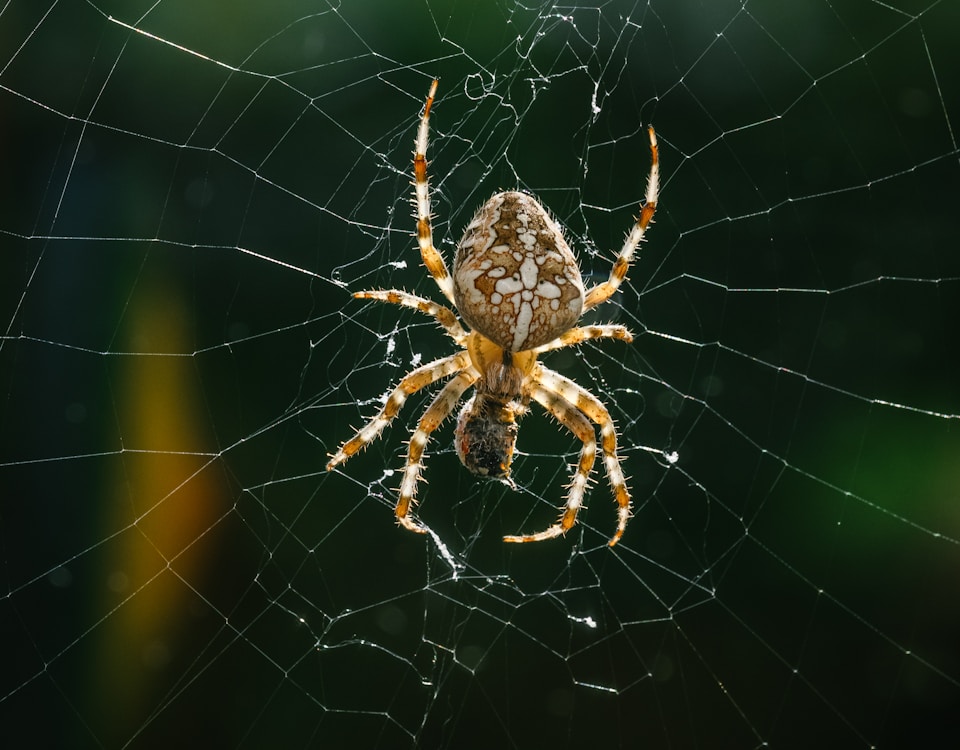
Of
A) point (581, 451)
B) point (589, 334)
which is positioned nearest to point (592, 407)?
point (581, 451)

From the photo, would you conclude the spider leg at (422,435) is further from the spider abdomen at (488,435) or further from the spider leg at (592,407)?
the spider leg at (592,407)

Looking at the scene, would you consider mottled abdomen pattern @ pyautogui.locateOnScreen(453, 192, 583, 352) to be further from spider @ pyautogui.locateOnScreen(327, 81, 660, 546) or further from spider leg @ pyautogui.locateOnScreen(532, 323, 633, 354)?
spider leg @ pyautogui.locateOnScreen(532, 323, 633, 354)

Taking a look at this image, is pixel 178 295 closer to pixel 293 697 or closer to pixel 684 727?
pixel 293 697

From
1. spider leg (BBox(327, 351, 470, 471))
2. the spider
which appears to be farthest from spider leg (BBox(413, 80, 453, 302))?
spider leg (BBox(327, 351, 470, 471))

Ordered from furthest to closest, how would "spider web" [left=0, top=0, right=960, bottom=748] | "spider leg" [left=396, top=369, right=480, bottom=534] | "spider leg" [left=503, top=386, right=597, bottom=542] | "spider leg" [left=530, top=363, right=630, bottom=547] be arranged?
1. "spider web" [left=0, top=0, right=960, bottom=748]
2. "spider leg" [left=530, top=363, right=630, bottom=547]
3. "spider leg" [left=503, top=386, right=597, bottom=542]
4. "spider leg" [left=396, top=369, right=480, bottom=534]

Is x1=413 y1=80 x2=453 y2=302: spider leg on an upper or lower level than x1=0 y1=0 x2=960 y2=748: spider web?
upper

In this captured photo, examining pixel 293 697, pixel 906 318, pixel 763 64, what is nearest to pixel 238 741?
pixel 293 697
